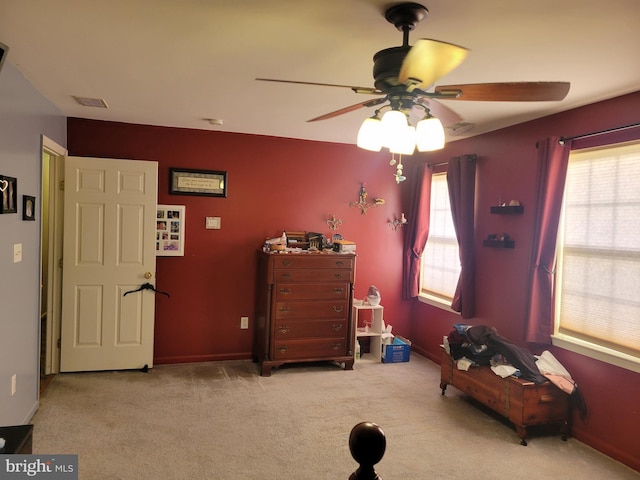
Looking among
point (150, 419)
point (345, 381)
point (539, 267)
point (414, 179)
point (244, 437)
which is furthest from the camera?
point (414, 179)

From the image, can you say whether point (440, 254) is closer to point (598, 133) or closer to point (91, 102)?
point (598, 133)

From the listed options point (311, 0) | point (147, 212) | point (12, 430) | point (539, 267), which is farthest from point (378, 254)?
point (12, 430)

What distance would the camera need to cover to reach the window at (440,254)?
4.75 m

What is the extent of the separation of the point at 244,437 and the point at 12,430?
148 cm

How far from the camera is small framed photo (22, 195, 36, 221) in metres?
2.88

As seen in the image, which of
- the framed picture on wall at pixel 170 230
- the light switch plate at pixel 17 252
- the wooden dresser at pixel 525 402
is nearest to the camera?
→ the light switch plate at pixel 17 252

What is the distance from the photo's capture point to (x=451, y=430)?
3211 millimetres

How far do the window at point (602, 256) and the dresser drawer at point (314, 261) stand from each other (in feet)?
6.16

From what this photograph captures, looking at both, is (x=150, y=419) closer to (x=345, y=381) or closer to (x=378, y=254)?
(x=345, y=381)

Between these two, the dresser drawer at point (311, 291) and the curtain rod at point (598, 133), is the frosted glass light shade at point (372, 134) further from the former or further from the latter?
the dresser drawer at point (311, 291)

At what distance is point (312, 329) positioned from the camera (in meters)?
4.36

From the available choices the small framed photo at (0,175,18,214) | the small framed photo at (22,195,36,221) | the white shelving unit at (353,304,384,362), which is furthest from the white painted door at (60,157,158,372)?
the white shelving unit at (353,304,384,362)

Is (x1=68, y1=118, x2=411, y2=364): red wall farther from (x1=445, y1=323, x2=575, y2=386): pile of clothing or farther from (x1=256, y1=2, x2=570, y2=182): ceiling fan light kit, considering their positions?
(x1=256, y1=2, x2=570, y2=182): ceiling fan light kit

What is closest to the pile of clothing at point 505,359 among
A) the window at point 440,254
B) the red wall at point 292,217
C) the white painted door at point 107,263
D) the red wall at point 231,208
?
the red wall at point 292,217
